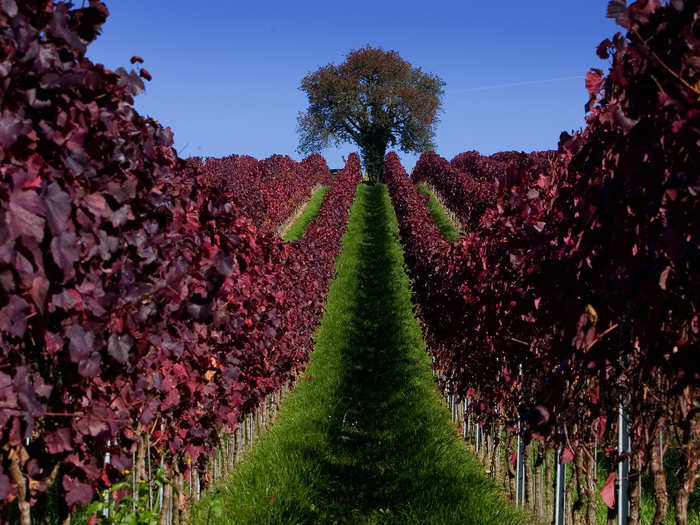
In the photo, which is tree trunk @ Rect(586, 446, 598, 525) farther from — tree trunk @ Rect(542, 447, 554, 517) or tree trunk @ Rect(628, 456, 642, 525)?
tree trunk @ Rect(542, 447, 554, 517)

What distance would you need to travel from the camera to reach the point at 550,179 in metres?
5.34

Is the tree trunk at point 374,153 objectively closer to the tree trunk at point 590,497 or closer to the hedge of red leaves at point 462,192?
the hedge of red leaves at point 462,192

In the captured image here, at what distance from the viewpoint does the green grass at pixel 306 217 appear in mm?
26666

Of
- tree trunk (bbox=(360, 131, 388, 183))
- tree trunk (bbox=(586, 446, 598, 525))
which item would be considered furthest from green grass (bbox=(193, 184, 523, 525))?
tree trunk (bbox=(360, 131, 388, 183))

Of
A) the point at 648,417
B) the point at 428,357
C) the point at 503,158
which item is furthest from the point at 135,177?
the point at 503,158

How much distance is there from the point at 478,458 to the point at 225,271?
5673mm

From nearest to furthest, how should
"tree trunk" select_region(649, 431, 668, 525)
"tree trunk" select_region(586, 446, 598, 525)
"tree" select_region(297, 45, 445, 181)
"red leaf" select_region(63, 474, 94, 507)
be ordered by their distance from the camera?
"red leaf" select_region(63, 474, 94, 507), "tree trunk" select_region(649, 431, 668, 525), "tree trunk" select_region(586, 446, 598, 525), "tree" select_region(297, 45, 445, 181)

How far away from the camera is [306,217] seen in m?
32.7

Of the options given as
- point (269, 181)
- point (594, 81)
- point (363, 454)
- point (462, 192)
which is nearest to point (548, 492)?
point (363, 454)

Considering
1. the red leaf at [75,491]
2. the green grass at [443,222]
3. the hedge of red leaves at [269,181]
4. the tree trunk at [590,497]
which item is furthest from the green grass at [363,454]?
the green grass at [443,222]

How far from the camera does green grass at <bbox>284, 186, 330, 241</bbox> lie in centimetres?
2667

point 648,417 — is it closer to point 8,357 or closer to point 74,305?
point 74,305

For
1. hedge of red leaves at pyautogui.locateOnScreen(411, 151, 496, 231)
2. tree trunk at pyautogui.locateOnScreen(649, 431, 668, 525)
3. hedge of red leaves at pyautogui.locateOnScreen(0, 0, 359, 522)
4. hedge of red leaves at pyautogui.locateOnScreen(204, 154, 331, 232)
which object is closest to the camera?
hedge of red leaves at pyautogui.locateOnScreen(0, 0, 359, 522)

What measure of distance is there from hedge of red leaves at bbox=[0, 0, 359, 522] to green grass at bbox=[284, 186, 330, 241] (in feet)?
59.9
